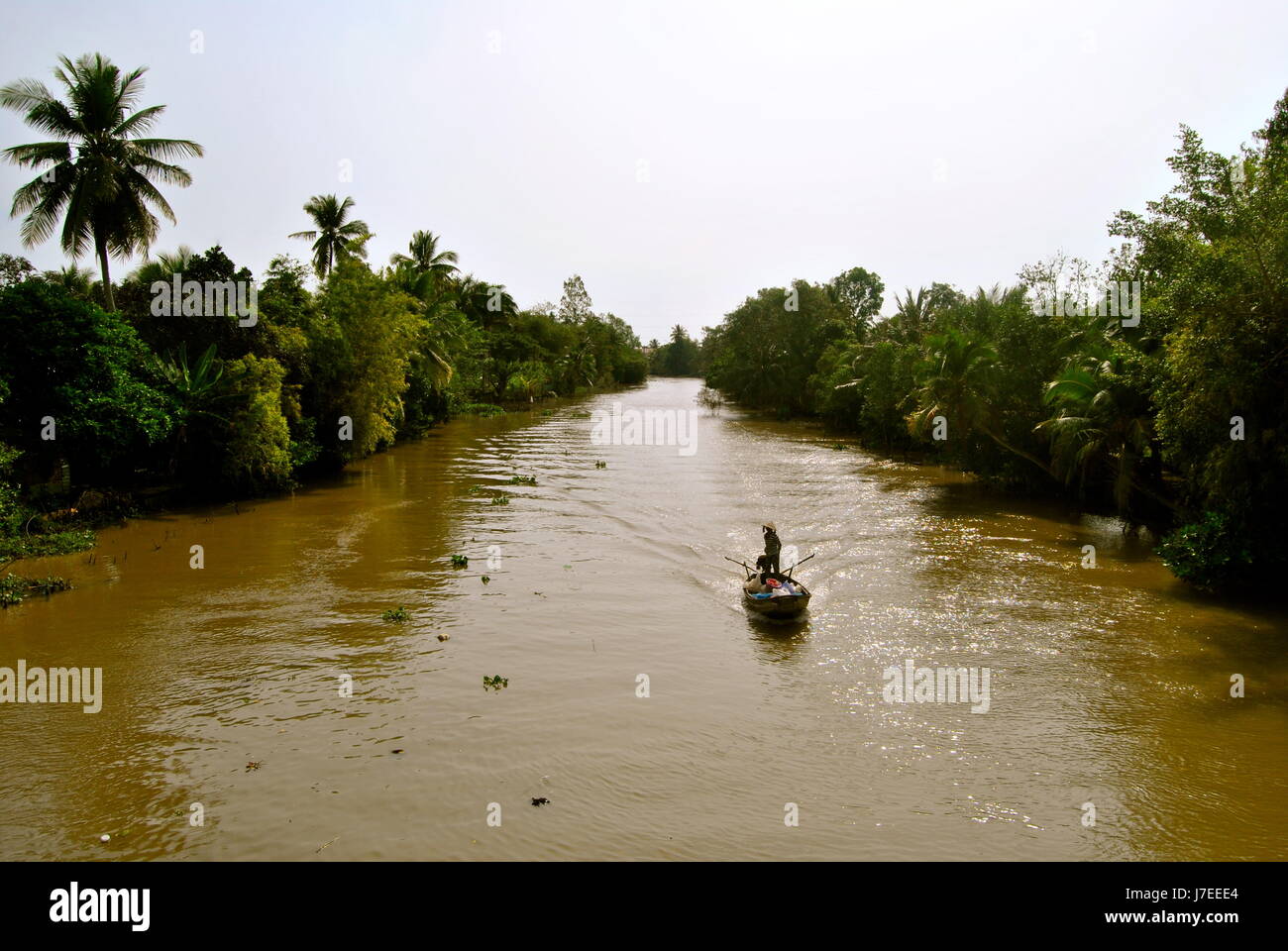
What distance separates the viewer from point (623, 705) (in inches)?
401

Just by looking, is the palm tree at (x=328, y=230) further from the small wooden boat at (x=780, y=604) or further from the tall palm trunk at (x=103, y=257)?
the small wooden boat at (x=780, y=604)

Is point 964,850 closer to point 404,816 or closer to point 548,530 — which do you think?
point 404,816

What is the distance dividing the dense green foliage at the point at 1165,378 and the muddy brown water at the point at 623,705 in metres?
1.75

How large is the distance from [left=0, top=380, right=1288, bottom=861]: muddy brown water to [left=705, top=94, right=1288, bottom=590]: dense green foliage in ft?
5.75

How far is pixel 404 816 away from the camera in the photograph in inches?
292

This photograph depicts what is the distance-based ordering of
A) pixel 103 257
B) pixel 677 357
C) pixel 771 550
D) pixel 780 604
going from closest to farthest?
pixel 780 604, pixel 771 550, pixel 103 257, pixel 677 357

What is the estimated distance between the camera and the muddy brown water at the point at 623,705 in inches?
289

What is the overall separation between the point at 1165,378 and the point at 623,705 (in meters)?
12.9

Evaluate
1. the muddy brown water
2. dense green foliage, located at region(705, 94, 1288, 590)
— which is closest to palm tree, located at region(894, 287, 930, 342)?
dense green foliage, located at region(705, 94, 1288, 590)

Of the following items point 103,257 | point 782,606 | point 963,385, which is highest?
point 103,257

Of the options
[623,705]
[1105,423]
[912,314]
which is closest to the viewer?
[623,705]

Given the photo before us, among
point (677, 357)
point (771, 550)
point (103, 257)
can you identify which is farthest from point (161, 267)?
point (677, 357)

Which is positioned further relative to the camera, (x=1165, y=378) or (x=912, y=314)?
(x=912, y=314)

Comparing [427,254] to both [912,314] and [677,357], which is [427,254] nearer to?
[912,314]
